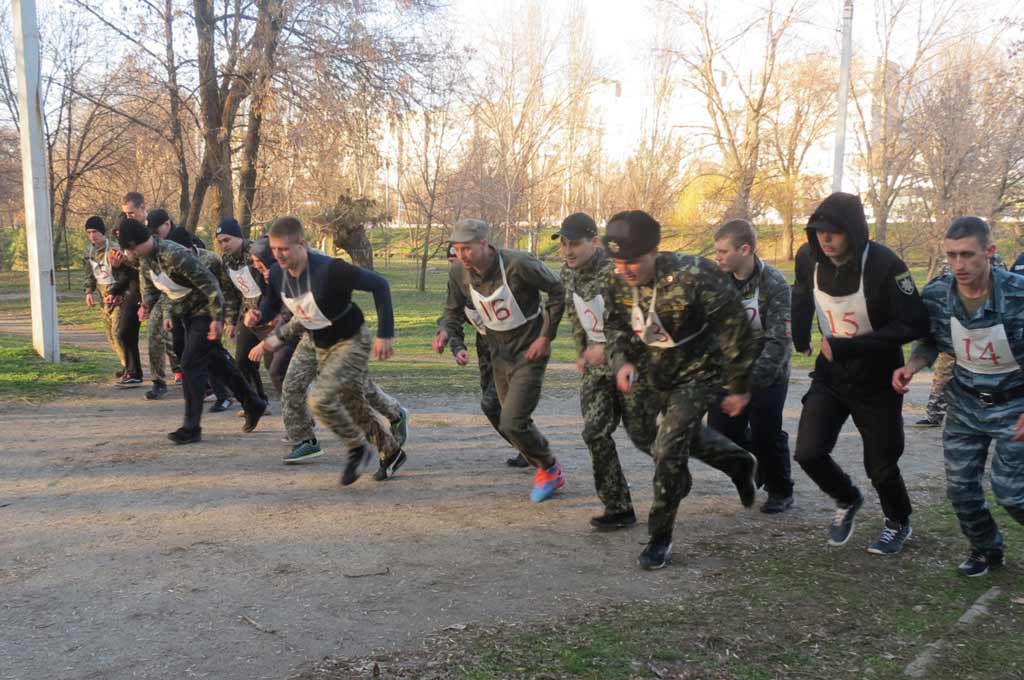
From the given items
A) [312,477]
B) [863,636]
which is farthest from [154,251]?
[863,636]

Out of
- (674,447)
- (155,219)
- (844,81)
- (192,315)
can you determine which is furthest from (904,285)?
(844,81)

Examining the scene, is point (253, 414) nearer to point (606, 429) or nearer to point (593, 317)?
point (593, 317)

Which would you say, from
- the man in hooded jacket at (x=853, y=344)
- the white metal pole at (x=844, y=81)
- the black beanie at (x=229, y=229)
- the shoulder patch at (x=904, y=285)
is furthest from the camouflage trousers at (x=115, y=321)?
the white metal pole at (x=844, y=81)

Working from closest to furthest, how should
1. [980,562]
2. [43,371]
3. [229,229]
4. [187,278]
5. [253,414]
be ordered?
1. [980,562]
2. [187,278]
3. [253,414]
4. [229,229]
5. [43,371]

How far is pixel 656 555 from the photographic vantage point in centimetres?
487

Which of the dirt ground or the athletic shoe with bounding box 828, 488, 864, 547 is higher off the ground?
the athletic shoe with bounding box 828, 488, 864, 547

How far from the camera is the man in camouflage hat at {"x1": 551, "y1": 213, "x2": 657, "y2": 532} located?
525 centimetres

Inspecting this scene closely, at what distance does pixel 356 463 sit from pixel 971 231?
4452 mm

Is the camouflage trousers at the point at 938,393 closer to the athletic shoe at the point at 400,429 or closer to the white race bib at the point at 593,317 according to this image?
the white race bib at the point at 593,317

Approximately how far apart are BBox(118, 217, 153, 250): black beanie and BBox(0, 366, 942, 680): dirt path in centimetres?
182

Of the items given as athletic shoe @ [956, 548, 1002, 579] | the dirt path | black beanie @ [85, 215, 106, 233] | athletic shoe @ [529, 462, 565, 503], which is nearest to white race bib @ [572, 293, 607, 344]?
athletic shoe @ [529, 462, 565, 503]

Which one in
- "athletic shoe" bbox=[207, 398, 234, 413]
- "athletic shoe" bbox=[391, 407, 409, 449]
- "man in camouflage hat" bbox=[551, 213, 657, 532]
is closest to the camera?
"man in camouflage hat" bbox=[551, 213, 657, 532]

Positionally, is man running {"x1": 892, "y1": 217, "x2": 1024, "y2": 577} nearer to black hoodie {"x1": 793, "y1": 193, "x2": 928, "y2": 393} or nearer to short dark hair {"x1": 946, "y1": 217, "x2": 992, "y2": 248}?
short dark hair {"x1": 946, "y1": 217, "x2": 992, "y2": 248}

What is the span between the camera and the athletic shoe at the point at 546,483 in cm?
626
